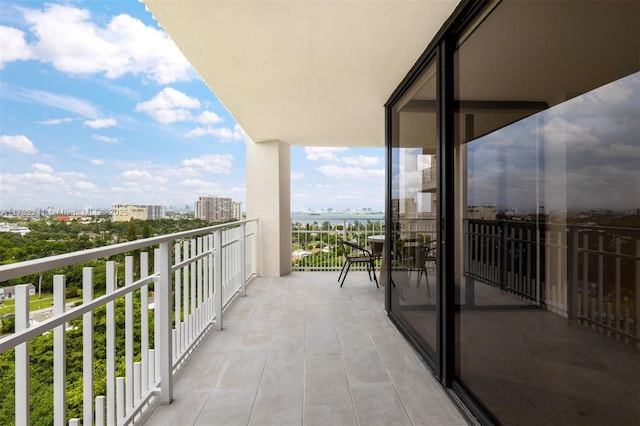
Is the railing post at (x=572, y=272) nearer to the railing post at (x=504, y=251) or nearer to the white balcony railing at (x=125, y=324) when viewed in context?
the railing post at (x=504, y=251)

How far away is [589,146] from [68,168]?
10448mm

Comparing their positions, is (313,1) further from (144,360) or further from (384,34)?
(144,360)

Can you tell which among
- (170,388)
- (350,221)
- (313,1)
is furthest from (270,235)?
(313,1)

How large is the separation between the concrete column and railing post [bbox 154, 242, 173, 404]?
3876 mm

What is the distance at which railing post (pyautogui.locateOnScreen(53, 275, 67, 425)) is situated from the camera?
1.23 meters

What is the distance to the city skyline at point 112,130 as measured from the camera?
6.55m

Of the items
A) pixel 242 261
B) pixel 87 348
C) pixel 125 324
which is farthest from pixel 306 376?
pixel 242 261

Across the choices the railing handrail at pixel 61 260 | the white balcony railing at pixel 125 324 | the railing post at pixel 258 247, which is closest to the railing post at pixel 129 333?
the white balcony railing at pixel 125 324

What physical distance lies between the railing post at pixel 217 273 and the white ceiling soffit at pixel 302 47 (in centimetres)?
147

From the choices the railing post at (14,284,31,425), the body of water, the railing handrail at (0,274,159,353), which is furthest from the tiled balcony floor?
the body of water

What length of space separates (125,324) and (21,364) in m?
0.72

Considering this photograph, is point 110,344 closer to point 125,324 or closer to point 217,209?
point 125,324

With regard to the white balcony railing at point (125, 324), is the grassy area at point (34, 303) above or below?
above

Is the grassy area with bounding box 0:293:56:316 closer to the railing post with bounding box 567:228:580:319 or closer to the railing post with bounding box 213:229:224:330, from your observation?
the railing post with bounding box 567:228:580:319
